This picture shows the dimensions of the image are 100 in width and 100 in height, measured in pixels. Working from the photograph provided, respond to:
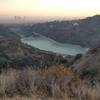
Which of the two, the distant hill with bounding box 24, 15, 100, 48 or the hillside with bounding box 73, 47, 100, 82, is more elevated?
the hillside with bounding box 73, 47, 100, 82

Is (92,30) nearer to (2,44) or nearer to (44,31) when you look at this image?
(44,31)

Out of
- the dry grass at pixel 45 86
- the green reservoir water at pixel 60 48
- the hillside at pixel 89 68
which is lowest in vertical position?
the green reservoir water at pixel 60 48

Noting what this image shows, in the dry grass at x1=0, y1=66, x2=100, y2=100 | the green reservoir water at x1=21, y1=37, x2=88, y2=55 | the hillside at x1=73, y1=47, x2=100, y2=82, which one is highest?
the dry grass at x1=0, y1=66, x2=100, y2=100

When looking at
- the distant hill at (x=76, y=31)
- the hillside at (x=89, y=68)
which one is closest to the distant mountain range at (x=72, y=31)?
the distant hill at (x=76, y=31)

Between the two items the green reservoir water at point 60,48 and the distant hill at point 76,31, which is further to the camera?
the distant hill at point 76,31

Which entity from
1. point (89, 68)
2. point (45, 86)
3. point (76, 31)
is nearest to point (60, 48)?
point (76, 31)

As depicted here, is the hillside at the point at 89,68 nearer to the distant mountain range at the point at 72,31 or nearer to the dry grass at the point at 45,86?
the dry grass at the point at 45,86

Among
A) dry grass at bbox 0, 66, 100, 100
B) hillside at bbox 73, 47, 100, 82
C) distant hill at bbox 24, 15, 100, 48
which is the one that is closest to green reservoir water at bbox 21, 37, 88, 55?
distant hill at bbox 24, 15, 100, 48

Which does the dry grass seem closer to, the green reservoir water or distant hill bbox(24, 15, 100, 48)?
the green reservoir water

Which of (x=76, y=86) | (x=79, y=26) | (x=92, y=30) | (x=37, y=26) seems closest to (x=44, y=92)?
(x=76, y=86)
